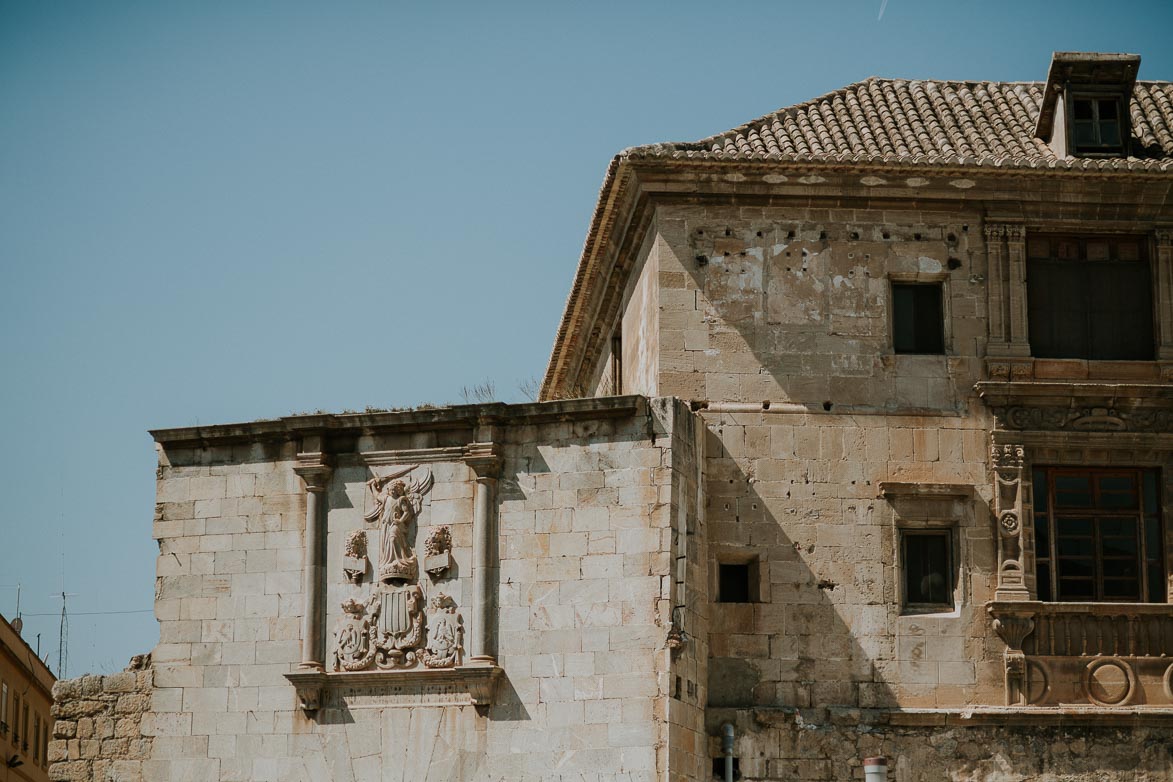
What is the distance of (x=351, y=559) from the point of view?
23.9 metres

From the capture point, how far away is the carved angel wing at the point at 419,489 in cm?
2394

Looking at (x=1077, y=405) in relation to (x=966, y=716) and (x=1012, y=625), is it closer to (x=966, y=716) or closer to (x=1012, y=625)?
(x=1012, y=625)

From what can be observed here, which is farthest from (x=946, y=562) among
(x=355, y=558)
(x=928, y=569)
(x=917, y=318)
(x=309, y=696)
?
(x=309, y=696)

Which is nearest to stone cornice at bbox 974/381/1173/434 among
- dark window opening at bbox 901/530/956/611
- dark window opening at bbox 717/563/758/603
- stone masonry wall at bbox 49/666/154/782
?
dark window opening at bbox 901/530/956/611

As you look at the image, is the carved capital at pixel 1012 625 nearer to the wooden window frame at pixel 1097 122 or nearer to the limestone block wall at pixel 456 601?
the limestone block wall at pixel 456 601

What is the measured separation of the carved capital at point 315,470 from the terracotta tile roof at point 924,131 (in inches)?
202

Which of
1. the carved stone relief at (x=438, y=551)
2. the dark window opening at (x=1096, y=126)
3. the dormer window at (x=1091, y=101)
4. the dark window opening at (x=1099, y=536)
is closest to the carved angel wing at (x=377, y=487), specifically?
the carved stone relief at (x=438, y=551)

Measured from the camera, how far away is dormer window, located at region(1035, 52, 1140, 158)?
2562cm

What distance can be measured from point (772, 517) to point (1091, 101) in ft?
21.9

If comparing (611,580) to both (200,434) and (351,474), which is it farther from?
(200,434)

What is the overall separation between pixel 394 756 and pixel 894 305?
8.01m

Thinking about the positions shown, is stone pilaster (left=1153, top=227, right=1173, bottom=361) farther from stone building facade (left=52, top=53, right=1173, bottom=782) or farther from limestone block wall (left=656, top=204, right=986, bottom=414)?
limestone block wall (left=656, top=204, right=986, bottom=414)

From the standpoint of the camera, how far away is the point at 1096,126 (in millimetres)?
25703

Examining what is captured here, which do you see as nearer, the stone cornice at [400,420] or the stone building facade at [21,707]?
the stone cornice at [400,420]
